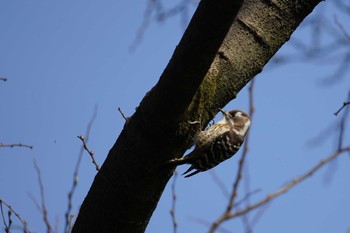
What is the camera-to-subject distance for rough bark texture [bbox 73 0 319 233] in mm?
2795

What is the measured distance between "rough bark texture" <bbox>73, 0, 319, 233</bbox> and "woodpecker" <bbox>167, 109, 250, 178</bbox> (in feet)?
3.96

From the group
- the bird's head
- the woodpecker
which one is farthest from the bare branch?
the bird's head

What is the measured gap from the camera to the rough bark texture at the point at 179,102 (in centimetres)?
279

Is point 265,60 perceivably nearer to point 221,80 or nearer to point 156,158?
point 221,80

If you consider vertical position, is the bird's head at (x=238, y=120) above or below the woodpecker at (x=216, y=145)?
above

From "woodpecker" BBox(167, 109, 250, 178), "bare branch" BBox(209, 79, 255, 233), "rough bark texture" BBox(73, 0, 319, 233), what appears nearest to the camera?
"bare branch" BBox(209, 79, 255, 233)

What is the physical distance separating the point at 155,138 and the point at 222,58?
0.71 m

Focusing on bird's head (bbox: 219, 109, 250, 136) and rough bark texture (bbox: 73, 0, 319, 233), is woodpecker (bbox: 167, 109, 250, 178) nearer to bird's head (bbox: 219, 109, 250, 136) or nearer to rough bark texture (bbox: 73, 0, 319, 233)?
bird's head (bbox: 219, 109, 250, 136)

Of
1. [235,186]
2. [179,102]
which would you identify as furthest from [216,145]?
[235,186]

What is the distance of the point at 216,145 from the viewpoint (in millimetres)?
5086

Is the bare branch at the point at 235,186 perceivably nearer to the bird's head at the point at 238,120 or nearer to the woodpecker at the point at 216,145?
the woodpecker at the point at 216,145

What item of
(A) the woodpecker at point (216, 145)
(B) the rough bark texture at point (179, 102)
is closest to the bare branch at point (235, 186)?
(B) the rough bark texture at point (179, 102)

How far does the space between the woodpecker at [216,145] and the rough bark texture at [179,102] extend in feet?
3.96

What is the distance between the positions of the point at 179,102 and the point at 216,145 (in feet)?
7.19
